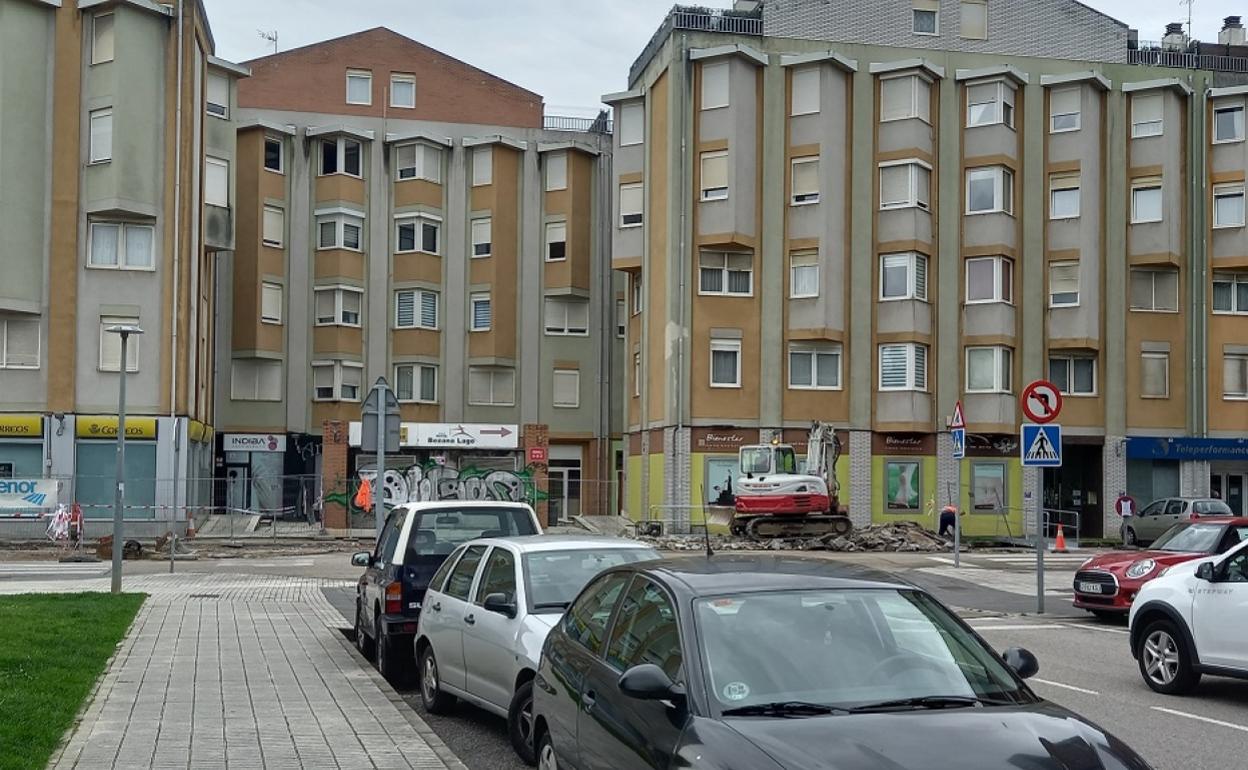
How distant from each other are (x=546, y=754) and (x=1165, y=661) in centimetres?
709

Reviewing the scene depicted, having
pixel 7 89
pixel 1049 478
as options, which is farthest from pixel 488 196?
pixel 1049 478

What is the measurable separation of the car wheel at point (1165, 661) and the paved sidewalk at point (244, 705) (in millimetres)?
6390

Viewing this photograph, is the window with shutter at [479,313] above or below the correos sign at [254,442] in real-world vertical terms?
above

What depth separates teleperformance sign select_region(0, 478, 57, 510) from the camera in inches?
1483

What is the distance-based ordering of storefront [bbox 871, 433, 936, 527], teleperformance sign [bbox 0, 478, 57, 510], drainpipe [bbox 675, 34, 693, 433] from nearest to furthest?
teleperformance sign [bbox 0, 478, 57, 510], drainpipe [bbox 675, 34, 693, 433], storefront [bbox 871, 433, 936, 527]

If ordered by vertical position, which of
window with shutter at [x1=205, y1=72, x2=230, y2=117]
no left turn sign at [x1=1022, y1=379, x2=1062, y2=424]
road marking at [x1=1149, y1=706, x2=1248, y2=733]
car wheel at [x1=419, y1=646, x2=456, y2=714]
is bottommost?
road marking at [x1=1149, y1=706, x2=1248, y2=733]

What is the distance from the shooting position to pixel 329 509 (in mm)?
45719

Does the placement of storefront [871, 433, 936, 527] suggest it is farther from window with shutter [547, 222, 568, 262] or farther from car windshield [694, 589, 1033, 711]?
car windshield [694, 589, 1033, 711]

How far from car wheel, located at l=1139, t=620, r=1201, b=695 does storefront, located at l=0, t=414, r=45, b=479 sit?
3532cm

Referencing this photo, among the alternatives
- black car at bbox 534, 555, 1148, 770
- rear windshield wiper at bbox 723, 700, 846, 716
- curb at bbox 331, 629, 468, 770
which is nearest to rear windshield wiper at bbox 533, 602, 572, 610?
curb at bbox 331, 629, 468, 770

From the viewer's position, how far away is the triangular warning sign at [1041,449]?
19.2 m

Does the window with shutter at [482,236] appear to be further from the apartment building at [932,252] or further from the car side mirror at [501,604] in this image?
the car side mirror at [501,604]

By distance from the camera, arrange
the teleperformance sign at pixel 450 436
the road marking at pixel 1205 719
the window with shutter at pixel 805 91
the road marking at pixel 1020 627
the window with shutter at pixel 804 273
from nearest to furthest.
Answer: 1. the road marking at pixel 1205 719
2. the road marking at pixel 1020 627
3. the window with shutter at pixel 804 273
4. the window with shutter at pixel 805 91
5. the teleperformance sign at pixel 450 436

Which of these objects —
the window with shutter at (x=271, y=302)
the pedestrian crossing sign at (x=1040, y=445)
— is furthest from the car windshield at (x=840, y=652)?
the window with shutter at (x=271, y=302)
